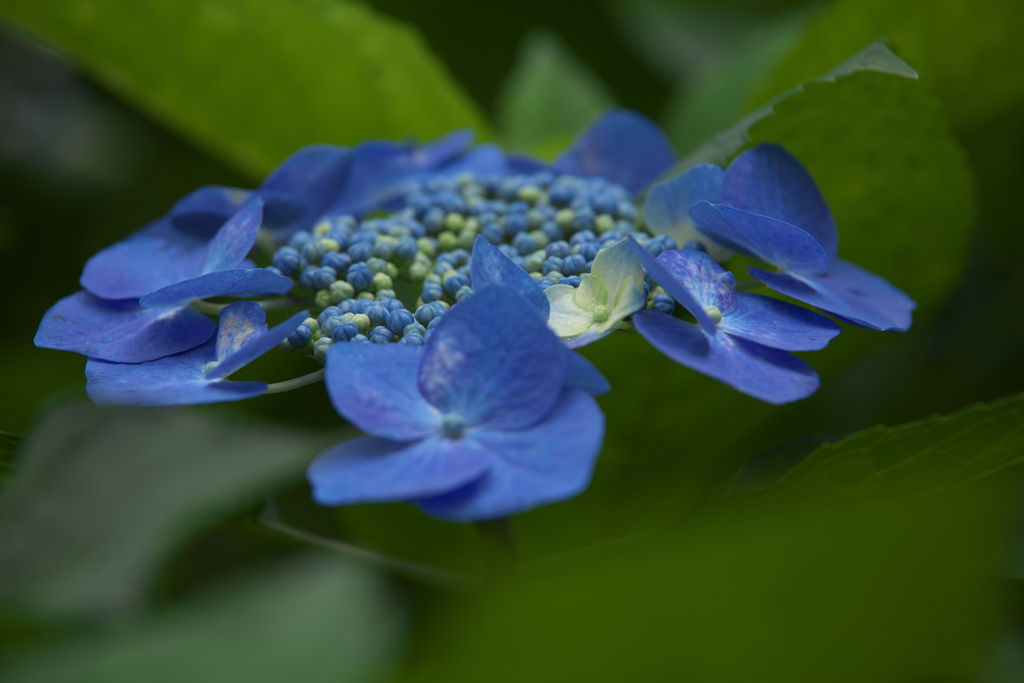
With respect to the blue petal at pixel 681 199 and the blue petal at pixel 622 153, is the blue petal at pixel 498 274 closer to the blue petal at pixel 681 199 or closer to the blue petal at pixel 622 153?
the blue petal at pixel 681 199

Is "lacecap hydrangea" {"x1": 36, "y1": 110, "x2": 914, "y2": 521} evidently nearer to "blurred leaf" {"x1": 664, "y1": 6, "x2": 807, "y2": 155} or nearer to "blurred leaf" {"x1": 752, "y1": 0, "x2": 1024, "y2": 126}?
"blurred leaf" {"x1": 752, "y1": 0, "x2": 1024, "y2": 126}

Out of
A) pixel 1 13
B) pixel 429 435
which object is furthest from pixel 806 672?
pixel 1 13

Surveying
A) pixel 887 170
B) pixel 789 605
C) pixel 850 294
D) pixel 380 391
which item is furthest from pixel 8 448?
pixel 887 170

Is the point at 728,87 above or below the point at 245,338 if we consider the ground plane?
above

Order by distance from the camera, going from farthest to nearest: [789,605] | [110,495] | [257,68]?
[257,68] → [110,495] → [789,605]

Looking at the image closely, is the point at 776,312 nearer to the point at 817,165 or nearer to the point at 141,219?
the point at 817,165

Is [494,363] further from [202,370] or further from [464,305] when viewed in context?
[202,370]

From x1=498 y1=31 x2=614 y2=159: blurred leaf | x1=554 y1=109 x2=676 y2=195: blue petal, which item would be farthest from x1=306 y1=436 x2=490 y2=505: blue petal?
x1=498 y1=31 x2=614 y2=159: blurred leaf
